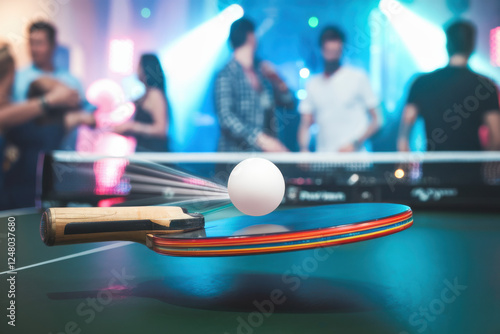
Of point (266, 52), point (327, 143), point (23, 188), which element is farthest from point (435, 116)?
point (23, 188)

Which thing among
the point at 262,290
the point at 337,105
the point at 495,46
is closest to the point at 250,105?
the point at 337,105

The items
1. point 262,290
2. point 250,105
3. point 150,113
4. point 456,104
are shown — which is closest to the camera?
point 262,290

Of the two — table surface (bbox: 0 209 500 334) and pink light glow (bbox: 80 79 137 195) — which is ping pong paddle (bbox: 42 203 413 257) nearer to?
table surface (bbox: 0 209 500 334)

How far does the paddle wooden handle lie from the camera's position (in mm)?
1716

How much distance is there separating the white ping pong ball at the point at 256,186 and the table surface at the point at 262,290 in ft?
1.06

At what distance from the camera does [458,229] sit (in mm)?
3744

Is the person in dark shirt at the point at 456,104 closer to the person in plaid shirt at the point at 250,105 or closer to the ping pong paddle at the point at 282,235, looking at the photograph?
the person in plaid shirt at the point at 250,105

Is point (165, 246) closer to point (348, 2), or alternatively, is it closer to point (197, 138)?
point (197, 138)

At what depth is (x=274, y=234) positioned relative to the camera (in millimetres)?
1549

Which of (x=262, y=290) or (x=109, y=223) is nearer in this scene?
(x=109, y=223)

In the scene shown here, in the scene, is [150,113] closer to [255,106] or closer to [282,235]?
[255,106]

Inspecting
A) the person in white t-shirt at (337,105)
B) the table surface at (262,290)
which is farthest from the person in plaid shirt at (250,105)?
the table surface at (262,290)

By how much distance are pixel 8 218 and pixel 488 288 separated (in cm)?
403

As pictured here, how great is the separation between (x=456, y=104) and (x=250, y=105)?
2.18 m
